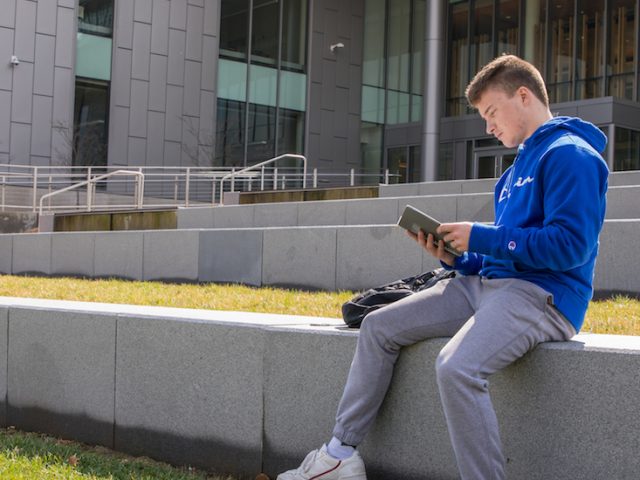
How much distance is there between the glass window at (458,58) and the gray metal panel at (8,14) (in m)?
13.6

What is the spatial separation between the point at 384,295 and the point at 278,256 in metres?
5.73

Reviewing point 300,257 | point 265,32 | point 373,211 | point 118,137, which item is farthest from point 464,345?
point 265,32

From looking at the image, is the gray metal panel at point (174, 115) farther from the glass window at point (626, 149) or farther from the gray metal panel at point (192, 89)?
Result: the glass window at point (626, 149)

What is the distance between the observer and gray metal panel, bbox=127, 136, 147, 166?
2523 cm

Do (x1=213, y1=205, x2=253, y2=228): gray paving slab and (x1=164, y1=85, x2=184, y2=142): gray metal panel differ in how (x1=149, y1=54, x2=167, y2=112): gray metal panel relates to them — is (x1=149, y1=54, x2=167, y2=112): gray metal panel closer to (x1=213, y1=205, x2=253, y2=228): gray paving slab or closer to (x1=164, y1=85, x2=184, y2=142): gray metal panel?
(x1=164, y1=85, x2=184, y2=142): gray metal panel

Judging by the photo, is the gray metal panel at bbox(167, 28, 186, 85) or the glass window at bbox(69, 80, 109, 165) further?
the gray metal panel at bbox(167, 28, 186, 85)

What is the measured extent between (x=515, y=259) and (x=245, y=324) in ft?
5.62

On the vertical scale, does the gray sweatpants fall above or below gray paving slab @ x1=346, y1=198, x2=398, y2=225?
below

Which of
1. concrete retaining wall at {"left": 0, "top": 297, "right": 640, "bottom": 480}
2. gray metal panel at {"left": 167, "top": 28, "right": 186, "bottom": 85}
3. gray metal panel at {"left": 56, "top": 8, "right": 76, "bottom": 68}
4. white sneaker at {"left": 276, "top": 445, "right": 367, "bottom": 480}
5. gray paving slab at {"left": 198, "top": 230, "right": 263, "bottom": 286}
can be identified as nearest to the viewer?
concrete retaining wall at {"left": 0, "top": 297, "right": 640, "bottom": 480}

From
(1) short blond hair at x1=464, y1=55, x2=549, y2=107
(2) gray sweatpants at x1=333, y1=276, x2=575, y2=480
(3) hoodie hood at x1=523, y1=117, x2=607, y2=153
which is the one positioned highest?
(1) short blond hair at x1=464, y1=55, x2=549, y2=107

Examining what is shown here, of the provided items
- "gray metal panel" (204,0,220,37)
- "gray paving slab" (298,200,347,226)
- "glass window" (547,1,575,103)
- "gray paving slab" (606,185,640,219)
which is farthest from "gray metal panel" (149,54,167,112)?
"gray paving slab" (606,185,640,219)

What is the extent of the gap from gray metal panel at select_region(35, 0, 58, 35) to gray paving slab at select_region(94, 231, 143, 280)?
525 inches

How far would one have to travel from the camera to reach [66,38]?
79.9ft

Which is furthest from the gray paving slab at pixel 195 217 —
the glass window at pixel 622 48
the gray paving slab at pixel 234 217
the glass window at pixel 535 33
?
the glass window at pixel 535 33
